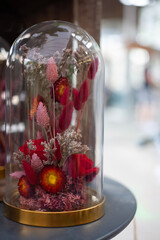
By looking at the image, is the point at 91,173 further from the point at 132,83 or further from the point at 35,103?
the point at 132,83

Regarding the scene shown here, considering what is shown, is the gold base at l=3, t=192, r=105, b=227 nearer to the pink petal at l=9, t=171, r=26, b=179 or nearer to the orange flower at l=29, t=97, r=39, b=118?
the pink petal at l=9, t=171, r=26, b=179

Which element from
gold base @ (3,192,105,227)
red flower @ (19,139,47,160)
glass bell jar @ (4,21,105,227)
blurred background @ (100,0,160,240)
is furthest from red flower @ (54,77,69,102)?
blurred background @ (100,0,160,240)

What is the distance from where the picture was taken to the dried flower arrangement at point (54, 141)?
0.63m

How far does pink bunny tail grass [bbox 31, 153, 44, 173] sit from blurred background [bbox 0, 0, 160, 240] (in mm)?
218

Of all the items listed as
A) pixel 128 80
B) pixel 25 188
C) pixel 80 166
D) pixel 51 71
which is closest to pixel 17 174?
pixel 25 188

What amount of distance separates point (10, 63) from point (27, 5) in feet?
1.31

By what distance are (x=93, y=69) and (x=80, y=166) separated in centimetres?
24

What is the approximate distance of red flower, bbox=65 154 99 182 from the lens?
2.15ft

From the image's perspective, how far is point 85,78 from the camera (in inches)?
27.9

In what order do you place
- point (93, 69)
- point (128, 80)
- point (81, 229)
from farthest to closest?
1. point (128, 80)
2. point (93, 69)
3. point (81, 229)

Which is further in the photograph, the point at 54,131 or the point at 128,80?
the point at 128,80

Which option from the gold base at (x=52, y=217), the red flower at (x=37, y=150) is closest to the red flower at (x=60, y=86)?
the red flower at (x=37, y=150)

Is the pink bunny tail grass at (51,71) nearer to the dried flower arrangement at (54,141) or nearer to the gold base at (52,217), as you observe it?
the dried flower arrangement at (54,141)

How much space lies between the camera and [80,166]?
26.4 inches
